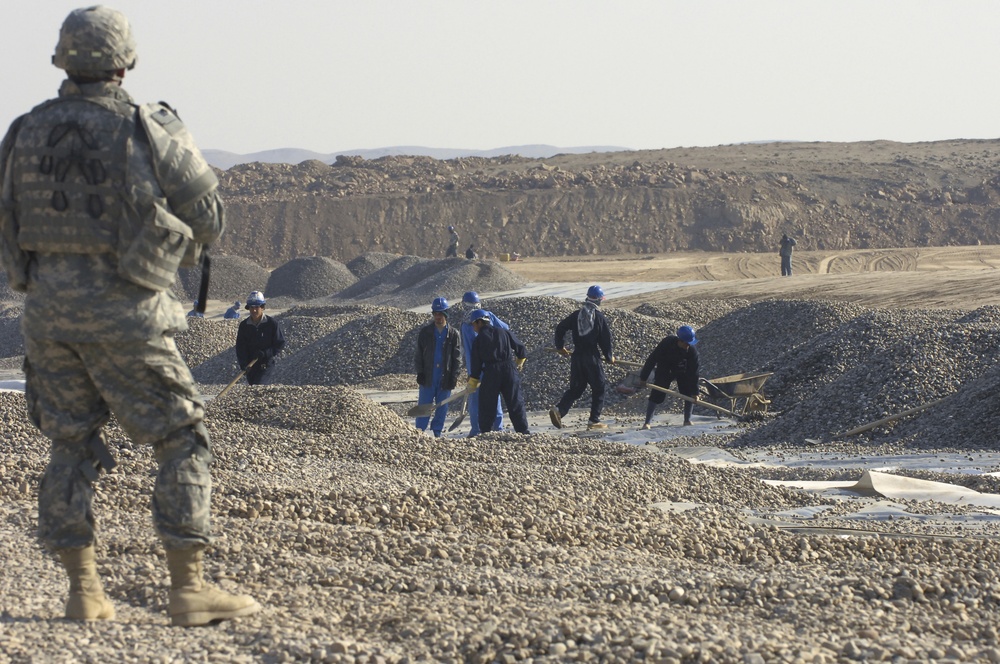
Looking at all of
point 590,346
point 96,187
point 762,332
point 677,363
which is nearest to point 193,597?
point 96,187

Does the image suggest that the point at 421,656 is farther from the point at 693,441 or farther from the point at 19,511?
the point at 693,441

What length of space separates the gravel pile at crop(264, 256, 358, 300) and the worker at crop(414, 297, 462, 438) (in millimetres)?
26667

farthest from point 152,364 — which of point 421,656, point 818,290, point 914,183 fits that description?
point 914,183

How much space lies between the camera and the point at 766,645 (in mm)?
4070

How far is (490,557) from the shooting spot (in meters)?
5.50

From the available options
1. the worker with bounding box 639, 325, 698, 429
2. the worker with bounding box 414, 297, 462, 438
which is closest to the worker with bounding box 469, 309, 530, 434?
the worker with bounding box 414, 297, 462, 438

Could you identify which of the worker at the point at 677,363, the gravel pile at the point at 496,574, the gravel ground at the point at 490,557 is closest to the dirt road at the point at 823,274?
the worker at the point at 677,363

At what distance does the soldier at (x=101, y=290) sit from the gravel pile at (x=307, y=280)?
1409 inches

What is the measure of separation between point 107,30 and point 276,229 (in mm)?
53173

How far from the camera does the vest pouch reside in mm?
4219

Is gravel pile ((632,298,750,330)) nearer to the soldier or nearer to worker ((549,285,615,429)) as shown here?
worker ((549,285,615,429))

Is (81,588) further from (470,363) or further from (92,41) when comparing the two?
(470,363)

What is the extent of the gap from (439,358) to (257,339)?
6.55ft

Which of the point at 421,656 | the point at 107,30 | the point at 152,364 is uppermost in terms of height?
the point at 107,30
